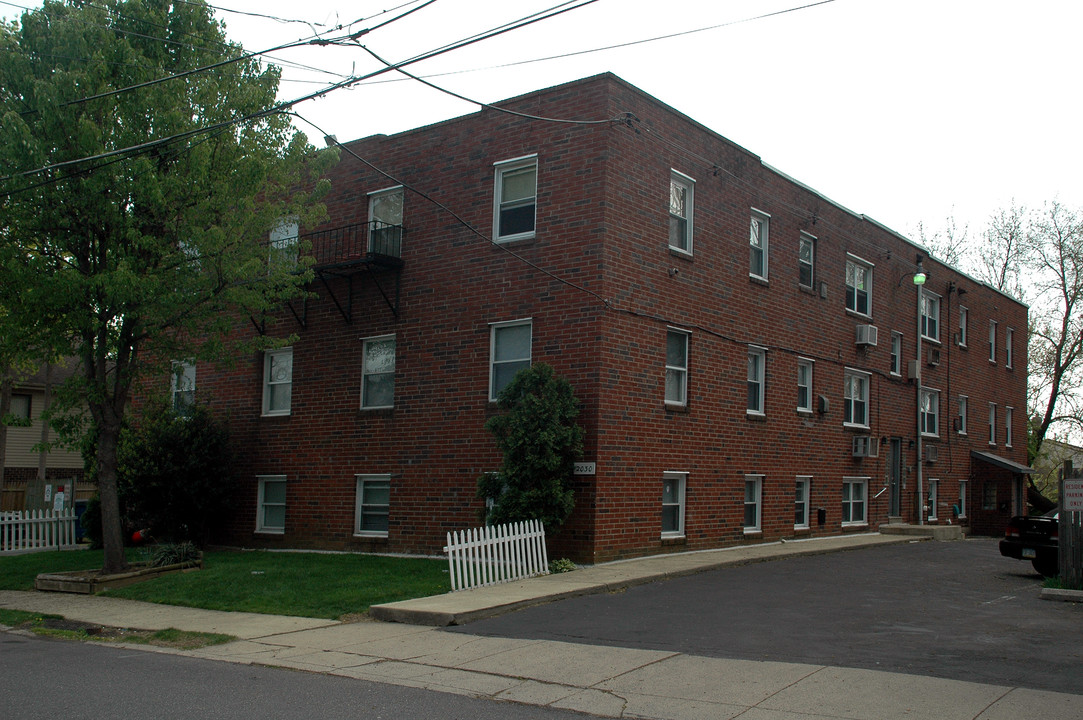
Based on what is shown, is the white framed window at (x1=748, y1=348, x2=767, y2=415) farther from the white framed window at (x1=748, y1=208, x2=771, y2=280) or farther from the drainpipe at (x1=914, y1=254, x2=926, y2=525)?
the drainpipe at (x1=914, y1=254, x2=926, y2=525)

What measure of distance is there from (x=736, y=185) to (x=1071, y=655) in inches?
514

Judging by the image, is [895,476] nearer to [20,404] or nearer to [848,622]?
[848,622]

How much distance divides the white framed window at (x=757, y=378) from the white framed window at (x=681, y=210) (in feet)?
10.7

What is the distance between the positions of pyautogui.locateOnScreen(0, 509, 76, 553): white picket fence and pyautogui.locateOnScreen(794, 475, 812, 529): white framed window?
16.6 m

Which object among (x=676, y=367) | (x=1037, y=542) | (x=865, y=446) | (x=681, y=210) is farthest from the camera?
(x=865, y=446)

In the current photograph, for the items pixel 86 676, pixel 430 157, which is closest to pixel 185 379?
pixel 430 157

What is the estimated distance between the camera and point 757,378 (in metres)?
20.9

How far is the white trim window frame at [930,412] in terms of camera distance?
28.3 metres

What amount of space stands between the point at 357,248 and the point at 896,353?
1563cm

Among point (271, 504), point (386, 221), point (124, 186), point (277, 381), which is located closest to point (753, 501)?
point (386, 221)

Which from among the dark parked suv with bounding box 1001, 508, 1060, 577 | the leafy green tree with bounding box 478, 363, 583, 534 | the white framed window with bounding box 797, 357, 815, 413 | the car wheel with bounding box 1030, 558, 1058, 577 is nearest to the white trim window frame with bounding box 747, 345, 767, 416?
the white framed window with bounding box 797, 357, 815, 413

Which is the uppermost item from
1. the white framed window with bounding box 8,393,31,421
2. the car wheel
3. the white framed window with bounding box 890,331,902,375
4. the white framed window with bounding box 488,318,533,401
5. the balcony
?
the balcony

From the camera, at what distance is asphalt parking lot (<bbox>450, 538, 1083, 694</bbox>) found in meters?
8.83

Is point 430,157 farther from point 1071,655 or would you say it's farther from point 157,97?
point 1071,655
